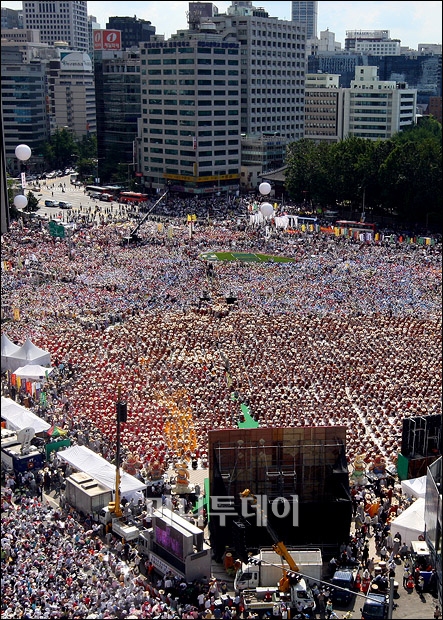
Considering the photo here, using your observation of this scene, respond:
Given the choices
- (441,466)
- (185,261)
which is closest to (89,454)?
(441,466)

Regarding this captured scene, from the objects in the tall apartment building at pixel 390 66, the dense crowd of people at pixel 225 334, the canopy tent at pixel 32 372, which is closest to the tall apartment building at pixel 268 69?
the dense crowd of people at pixel 225 334

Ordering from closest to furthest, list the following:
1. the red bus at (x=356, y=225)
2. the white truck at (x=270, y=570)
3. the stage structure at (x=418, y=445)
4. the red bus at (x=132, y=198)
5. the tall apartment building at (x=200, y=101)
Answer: the white truck at (x=270, y=570)
the stage structure at (x=418, y=445)
the red bus at (x=356, y=225)
the red bus at (x=132, y=198)
the tall apartment building at (x=200, y=101)

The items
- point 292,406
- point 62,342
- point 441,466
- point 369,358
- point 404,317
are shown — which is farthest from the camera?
point 404,317

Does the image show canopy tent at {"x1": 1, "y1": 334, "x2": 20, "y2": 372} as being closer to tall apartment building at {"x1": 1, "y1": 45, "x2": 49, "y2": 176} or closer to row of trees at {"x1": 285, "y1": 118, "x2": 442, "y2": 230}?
row of trees at {"x1": 285, "y1": 118, "x2": 442, "y2": 230}

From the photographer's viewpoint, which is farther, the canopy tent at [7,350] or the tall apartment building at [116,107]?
the tall apartment building at [116,107]

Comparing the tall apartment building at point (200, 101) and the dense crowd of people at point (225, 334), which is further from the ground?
the tall apartment building at point (200, 101)

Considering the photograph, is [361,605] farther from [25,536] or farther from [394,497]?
[25,536]

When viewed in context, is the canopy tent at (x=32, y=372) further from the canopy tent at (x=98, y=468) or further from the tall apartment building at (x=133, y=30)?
the tall apartment building at (x=133, y=30)
